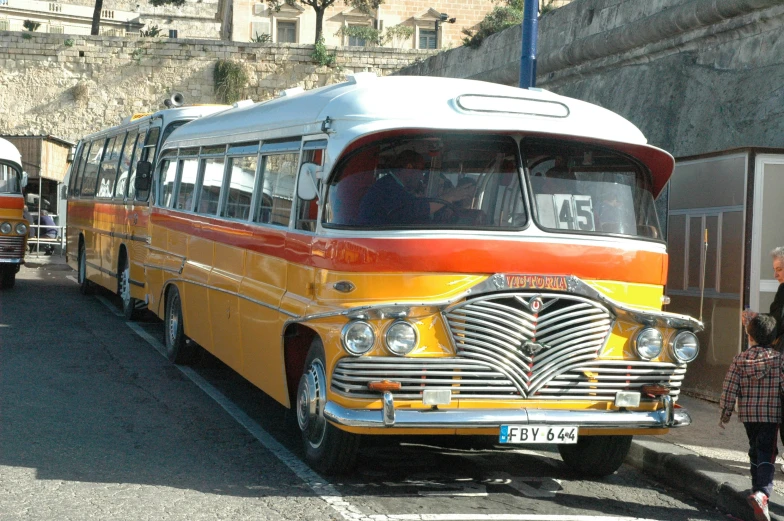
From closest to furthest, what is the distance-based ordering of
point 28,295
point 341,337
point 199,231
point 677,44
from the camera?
point 341,337 < point 199,231 < point 677,44 < point 28,295

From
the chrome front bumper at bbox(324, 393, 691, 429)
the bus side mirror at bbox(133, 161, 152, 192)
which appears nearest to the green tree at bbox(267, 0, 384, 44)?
the bus side mirror at bbox(133, 161, 152, 192)

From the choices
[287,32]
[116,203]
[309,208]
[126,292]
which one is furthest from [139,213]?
[287,32]

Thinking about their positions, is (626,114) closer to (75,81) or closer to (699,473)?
(699,473)

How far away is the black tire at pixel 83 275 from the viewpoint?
729 inches

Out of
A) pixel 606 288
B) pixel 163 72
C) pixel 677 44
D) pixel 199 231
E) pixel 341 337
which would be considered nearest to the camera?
pixel 341 337

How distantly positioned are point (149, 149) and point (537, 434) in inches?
379

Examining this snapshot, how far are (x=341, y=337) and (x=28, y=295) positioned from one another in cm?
1303

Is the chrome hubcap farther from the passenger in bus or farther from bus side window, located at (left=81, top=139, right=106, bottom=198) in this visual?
bus side window, located at (left=81, top=139, right=106, bottom=198)

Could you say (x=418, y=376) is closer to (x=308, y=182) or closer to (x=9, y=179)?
(x=308, y=182)

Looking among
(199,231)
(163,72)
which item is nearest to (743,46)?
(199,231)

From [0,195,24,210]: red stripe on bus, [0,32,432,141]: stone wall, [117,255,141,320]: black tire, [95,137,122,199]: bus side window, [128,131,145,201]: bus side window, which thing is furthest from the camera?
[0,32,432,141]: stone wall

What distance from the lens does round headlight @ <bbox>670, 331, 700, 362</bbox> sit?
6691mm

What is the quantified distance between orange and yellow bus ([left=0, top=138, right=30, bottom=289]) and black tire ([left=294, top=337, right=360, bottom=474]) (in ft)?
40.8

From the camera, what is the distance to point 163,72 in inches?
2143
